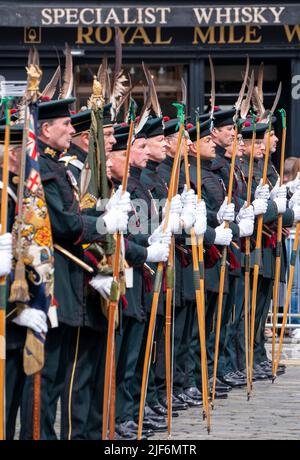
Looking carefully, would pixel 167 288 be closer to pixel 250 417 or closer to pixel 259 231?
pixel 250 417

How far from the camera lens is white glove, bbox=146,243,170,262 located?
9.59 m

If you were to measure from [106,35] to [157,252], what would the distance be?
35.1 ft

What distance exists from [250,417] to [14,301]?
3.51 m

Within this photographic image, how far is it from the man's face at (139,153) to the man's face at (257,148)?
110 inches

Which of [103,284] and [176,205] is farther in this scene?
[176,205]

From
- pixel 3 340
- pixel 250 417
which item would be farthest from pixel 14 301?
pixel 250 417

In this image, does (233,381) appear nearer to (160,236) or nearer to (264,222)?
(264,222)

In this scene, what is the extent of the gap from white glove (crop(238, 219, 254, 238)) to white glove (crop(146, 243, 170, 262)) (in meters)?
2.45

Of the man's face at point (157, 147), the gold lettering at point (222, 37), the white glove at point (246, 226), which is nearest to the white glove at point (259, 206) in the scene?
the white glove at point (246, 226)

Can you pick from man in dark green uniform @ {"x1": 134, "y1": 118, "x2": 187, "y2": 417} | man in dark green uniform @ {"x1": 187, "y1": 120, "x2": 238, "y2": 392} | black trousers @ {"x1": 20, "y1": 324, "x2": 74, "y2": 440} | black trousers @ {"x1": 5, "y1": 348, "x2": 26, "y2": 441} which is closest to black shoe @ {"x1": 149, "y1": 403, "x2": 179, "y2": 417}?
man in dark green uniform @ {"x1": 134, "y1": 118, "x2": 187, "y2": 417}

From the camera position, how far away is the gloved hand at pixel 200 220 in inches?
422

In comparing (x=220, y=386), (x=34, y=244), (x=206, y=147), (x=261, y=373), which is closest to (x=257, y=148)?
(x=206, y=147)

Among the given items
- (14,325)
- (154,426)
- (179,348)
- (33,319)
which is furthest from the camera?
(179,348)

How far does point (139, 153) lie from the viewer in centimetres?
1009
